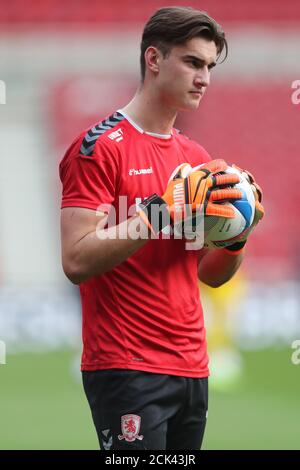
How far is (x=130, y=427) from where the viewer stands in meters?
3.32

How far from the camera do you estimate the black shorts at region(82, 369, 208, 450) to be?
131 inches

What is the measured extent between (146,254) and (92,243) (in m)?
0.24

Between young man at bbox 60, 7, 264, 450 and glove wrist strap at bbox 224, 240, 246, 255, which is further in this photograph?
glove wrist strap at bbox 224, 240, 246, 255

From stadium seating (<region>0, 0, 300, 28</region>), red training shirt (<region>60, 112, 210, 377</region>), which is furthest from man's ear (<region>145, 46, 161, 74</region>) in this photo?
stadium seating (<region>0, 0, 300, 28</region>)

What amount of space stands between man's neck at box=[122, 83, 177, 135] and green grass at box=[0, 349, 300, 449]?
303 centimetres

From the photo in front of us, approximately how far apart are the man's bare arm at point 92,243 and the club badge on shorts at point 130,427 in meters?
0.49

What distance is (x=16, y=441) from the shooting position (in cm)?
634

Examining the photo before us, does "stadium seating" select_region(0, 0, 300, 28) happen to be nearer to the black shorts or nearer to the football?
the football
